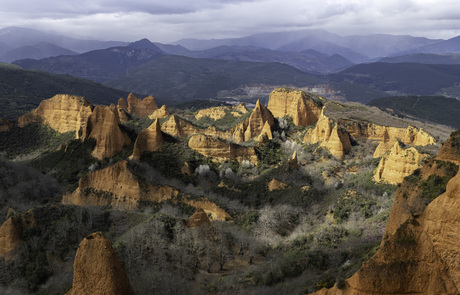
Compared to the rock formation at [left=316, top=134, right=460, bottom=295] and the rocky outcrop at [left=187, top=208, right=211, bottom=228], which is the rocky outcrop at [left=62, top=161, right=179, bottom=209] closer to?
the rocky outcrop at [left=187, top=208, right=211, bottom=228]

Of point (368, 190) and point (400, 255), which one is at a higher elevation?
point (400, 255)

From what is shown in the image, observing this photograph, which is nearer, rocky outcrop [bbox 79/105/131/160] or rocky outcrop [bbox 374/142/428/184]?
rocky outcrop [bbox 374/142/428/184]

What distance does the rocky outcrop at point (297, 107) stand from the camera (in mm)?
81500

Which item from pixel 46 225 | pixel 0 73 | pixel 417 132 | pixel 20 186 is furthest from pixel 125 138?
pixel 0 73

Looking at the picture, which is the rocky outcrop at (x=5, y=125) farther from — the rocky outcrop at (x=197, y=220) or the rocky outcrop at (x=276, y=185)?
the rocky outcrop at (x=197, y=220)

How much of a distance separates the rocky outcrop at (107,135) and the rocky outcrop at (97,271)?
39.6m

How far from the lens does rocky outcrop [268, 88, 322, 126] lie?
81.5 m

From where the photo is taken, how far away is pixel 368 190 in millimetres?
45094

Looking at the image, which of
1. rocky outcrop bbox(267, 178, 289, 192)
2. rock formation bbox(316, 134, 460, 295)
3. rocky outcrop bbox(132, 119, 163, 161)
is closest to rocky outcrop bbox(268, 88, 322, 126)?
rocky outcrop bbox(267, 178, 289, 192)

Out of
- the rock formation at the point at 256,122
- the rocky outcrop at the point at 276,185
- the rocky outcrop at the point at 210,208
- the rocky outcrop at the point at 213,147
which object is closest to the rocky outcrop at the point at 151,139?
the rocky outcrop at the point at 213,147

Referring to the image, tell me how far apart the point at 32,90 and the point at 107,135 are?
111873 millimetres

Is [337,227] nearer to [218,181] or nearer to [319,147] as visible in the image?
[218,181]

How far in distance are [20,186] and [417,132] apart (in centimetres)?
6136

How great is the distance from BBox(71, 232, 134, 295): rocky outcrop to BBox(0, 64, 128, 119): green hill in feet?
320
